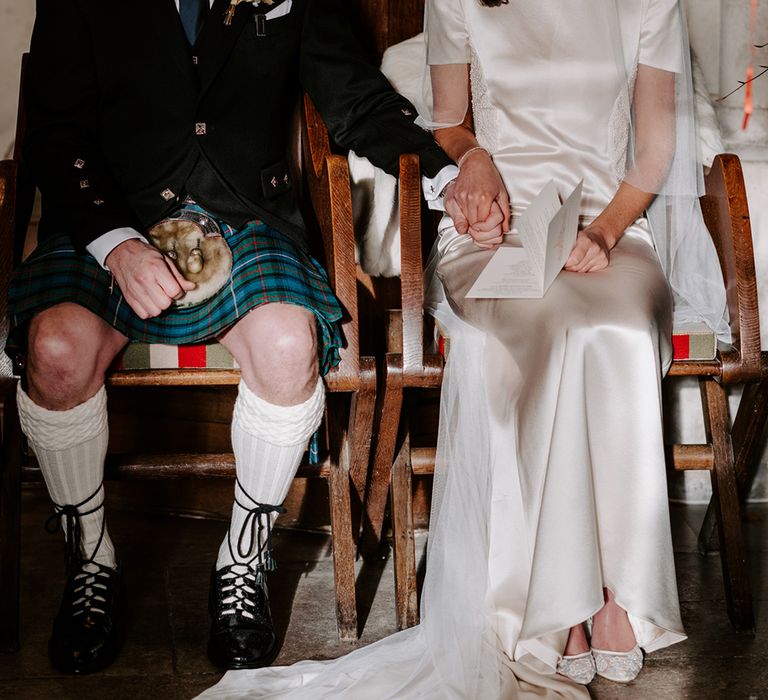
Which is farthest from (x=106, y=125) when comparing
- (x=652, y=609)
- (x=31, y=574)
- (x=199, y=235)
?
(x=652, y=609)

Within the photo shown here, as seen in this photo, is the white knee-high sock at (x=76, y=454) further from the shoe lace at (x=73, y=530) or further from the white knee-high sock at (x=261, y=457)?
the white knee-high sock at (x=261, y=457)

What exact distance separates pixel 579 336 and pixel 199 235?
747mm

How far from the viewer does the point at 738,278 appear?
1.93 metres

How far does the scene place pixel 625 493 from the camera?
168cm

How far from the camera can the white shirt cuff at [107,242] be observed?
1.78 meters

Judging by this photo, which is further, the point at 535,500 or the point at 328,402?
the point at 328,402

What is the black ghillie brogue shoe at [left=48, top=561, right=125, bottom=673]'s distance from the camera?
1.75 meters

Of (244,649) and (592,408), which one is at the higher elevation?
(592,408)

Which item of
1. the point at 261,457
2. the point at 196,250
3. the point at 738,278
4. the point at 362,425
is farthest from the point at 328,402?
the point at 738,278

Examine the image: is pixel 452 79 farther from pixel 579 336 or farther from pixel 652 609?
pixel 652 609

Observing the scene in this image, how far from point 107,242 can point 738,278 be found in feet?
3.88

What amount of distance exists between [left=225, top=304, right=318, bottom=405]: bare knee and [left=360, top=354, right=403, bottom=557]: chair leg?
16 centimetres

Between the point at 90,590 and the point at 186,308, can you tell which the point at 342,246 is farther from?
the point at 90,590

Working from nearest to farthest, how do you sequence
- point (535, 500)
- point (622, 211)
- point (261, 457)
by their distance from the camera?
1. point (535, 500)
2. point (261, 457)
3. point (622, 211)
